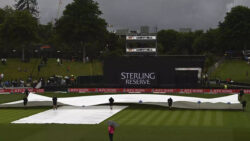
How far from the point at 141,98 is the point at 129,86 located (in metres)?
13.0

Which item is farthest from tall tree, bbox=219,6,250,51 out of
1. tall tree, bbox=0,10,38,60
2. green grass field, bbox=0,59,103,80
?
tall tree, bbox=0,10,38,60

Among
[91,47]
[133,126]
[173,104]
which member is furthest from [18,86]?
[91,47]

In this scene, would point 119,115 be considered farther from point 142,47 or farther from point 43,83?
point 43,83

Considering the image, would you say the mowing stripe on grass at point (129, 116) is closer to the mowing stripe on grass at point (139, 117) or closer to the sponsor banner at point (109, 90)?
the mowing stripe on grass at point (139, 117)

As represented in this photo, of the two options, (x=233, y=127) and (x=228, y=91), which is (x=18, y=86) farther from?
(x=233, y=127)

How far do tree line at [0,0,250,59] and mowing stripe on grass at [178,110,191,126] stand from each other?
57224 mm

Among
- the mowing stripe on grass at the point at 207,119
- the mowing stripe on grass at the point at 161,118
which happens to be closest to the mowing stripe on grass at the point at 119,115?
the mowing stripe on grass at the point at 161,118

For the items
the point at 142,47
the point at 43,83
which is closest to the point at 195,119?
the point at 142,47

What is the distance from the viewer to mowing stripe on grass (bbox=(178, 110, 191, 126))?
31.0 m

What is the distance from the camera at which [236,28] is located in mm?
107438

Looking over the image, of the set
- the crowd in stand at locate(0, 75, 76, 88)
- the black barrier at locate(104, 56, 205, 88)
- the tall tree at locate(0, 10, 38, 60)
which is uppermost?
the tall tree at locate(0, 10, 38, 60)

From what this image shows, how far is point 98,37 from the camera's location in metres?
96.8

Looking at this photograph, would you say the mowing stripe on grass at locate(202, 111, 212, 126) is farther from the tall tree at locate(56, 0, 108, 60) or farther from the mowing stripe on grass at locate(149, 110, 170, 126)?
the tall tree at locate(56, 0, 108, 60)

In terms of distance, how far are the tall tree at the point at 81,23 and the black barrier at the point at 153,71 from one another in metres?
38.3
